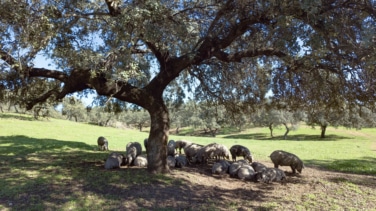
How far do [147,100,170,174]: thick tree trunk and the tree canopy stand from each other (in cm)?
4

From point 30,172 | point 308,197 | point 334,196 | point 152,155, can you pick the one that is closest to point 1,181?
point 30,172

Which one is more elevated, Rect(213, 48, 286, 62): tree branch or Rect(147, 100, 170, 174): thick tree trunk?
Rect(213, 48, 286, 62): tree branch

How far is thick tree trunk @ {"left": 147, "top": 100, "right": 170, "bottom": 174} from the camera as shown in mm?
10211

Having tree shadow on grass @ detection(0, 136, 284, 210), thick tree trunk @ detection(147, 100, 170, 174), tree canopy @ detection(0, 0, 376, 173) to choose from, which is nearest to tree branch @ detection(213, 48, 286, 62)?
tree canopy @ detection(0, 0, 376, 173)

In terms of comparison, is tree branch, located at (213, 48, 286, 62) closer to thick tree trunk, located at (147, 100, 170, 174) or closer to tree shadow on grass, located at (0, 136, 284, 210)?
thick tree trunk, located at (147, 100, 170, 174)

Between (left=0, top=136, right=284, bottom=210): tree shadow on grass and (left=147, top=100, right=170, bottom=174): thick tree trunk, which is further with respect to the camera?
(left=147, top=100, right=170, bottom=174): thick tree trunk

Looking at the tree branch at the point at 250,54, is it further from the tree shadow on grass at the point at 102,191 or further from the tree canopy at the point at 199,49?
the tree shadow on grass at the point at 102,191

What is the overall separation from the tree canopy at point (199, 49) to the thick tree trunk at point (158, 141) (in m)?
0.04

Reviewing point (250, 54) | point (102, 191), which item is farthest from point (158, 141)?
point (250, 54)

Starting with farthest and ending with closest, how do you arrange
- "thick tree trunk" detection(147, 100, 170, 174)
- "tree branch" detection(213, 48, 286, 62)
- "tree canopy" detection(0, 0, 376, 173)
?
"thick tree trunk" detection(147, 100, 170, 174) → "tree branch" detection(213, 48, 286, 62) → "tree canopy" detection(0, 0, 376, 173)

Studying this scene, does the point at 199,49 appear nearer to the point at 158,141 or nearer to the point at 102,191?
the point at 158,141

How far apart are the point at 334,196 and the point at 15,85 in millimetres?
12205

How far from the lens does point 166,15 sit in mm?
8289

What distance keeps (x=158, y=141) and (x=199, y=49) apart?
3811 millimetres
